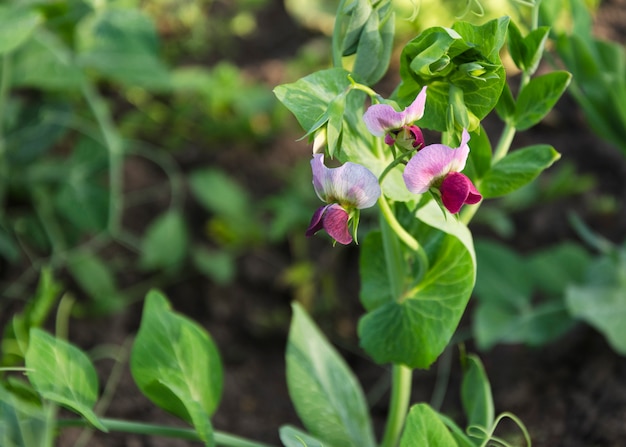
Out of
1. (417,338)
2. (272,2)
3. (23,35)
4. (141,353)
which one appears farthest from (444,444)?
(272,2)

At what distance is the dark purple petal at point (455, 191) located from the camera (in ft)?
1.90

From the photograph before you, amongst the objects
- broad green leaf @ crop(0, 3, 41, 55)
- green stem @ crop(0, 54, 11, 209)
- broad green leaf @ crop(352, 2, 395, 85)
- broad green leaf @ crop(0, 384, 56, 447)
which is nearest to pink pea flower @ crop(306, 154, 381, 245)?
broad green leaf @ crop(352, 2, 395, 85)

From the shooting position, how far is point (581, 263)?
3.96 ft

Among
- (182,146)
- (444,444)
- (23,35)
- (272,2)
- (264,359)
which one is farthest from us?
(272,2)

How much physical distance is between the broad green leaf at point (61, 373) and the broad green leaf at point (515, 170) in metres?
0.43

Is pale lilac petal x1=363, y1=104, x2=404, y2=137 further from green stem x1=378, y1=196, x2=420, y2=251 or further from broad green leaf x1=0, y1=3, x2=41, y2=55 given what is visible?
broad green leaf x1=0, y1=3, x2=41, y2=55

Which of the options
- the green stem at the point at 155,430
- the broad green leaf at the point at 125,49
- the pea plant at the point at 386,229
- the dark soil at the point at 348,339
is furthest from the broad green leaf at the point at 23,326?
the broad green leaf at the point at 125,49

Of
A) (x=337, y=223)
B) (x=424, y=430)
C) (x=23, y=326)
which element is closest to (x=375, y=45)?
(x=337, y=223)

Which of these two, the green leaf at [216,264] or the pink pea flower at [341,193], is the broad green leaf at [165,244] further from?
the pink pea flower at [341,193]

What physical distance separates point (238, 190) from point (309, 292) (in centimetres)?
28

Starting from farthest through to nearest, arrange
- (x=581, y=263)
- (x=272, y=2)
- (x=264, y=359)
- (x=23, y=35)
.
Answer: (x=272, y=2)
(x=264, y=359)
(x=581, y=263)
(x=23, y=35)

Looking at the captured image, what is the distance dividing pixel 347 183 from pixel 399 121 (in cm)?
6

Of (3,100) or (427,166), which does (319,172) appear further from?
(3,100)

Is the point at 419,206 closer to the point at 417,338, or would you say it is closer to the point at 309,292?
the point at 417,338
